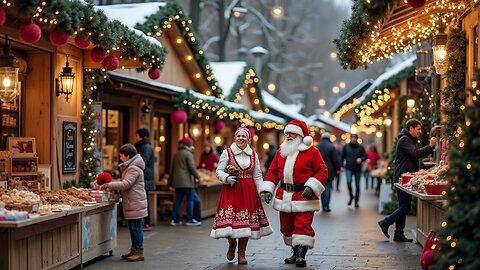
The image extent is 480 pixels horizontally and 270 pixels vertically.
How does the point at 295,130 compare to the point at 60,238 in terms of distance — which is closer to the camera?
the point at 60,238

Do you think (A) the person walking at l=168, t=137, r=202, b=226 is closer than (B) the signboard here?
No

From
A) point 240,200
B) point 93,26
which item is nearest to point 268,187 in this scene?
point 240,200

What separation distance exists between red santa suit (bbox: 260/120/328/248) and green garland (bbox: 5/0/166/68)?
275 cm

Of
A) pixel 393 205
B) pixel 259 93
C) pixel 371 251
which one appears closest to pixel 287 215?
pixel 371 251

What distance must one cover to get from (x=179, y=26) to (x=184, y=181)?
6.59 m

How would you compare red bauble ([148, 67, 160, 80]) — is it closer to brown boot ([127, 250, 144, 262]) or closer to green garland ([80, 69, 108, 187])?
green garland ([80, 69, 108, 187])

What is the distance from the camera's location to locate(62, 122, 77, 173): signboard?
1330cm

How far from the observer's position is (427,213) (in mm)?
12648

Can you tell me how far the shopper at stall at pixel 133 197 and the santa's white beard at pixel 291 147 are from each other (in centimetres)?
214

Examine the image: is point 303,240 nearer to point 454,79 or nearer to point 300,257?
point 300,257

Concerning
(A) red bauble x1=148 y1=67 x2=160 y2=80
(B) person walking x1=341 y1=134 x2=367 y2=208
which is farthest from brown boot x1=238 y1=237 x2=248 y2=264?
(B) person walking x1=341 y1=134 x2=367 y2=208

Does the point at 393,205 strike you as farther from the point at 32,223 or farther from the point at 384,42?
the point at 32,223

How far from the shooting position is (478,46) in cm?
1120

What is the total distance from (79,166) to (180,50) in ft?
32.7
